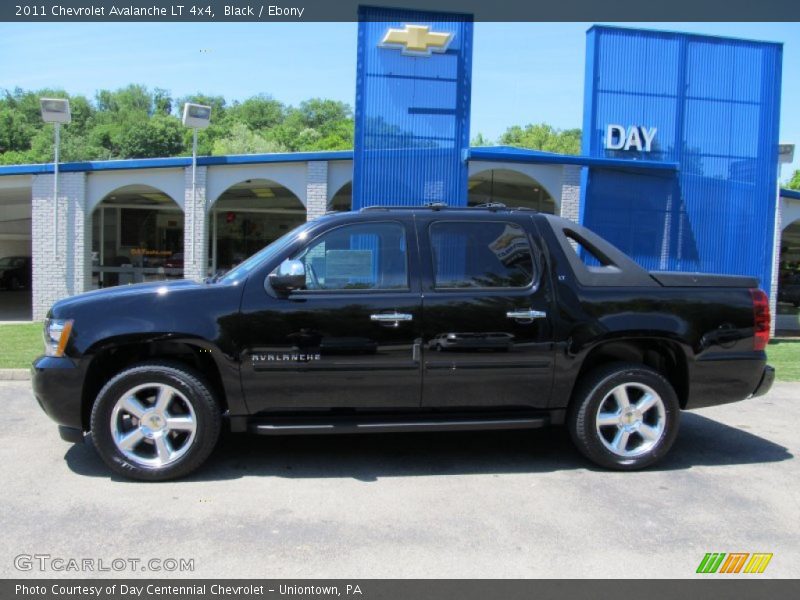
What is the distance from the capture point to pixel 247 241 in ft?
69.3

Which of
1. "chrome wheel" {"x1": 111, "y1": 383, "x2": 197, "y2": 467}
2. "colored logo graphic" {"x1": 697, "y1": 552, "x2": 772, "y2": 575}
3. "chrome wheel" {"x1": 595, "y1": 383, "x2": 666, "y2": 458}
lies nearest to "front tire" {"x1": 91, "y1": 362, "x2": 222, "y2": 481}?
"chrome wheel" {"x1": 111, "y1": 383, "x2": 197, "y2": 467}

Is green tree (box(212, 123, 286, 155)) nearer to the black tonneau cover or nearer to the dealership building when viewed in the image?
the dealership building

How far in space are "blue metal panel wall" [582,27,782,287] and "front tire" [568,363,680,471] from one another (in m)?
8.20

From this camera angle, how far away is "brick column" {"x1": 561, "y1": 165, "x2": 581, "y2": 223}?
43.1 feet

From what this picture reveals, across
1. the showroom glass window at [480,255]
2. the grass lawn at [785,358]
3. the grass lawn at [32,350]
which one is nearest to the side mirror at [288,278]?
the showroom glass window at [480,255]

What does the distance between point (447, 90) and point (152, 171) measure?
703cm

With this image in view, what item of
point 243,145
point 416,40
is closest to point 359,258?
point 416,40

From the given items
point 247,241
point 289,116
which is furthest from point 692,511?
point 289,116

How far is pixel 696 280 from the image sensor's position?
5027 millimetres

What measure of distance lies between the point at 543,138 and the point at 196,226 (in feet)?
280

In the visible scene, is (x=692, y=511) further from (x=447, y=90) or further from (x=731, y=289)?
(x=447, y=90)

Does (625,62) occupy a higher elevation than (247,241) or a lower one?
higher

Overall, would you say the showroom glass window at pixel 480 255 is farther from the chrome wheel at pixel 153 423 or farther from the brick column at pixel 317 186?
the brick column at pixel 317 186

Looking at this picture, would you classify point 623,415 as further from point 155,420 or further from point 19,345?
point 19,345
